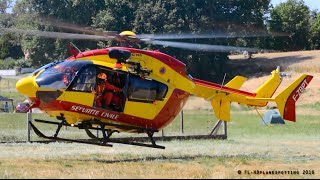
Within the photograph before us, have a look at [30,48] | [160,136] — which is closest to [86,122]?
[160,136]

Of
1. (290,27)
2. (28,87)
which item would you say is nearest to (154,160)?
(28,87)

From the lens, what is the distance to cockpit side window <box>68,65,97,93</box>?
18.1 m

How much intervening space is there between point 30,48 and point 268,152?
61886 mm

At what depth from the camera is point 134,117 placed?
19250 mm

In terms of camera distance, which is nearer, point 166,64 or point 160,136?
point 166,64

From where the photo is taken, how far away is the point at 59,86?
18031 millimetres

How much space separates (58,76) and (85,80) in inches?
28.8

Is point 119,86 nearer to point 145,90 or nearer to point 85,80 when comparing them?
point 145,90

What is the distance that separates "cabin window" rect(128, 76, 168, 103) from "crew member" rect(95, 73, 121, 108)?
1.39 ft

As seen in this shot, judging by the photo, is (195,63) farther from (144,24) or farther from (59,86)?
(59,86)

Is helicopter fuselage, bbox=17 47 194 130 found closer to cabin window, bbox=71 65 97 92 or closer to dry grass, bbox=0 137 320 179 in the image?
cabin window, bbox=71 65 97 92
